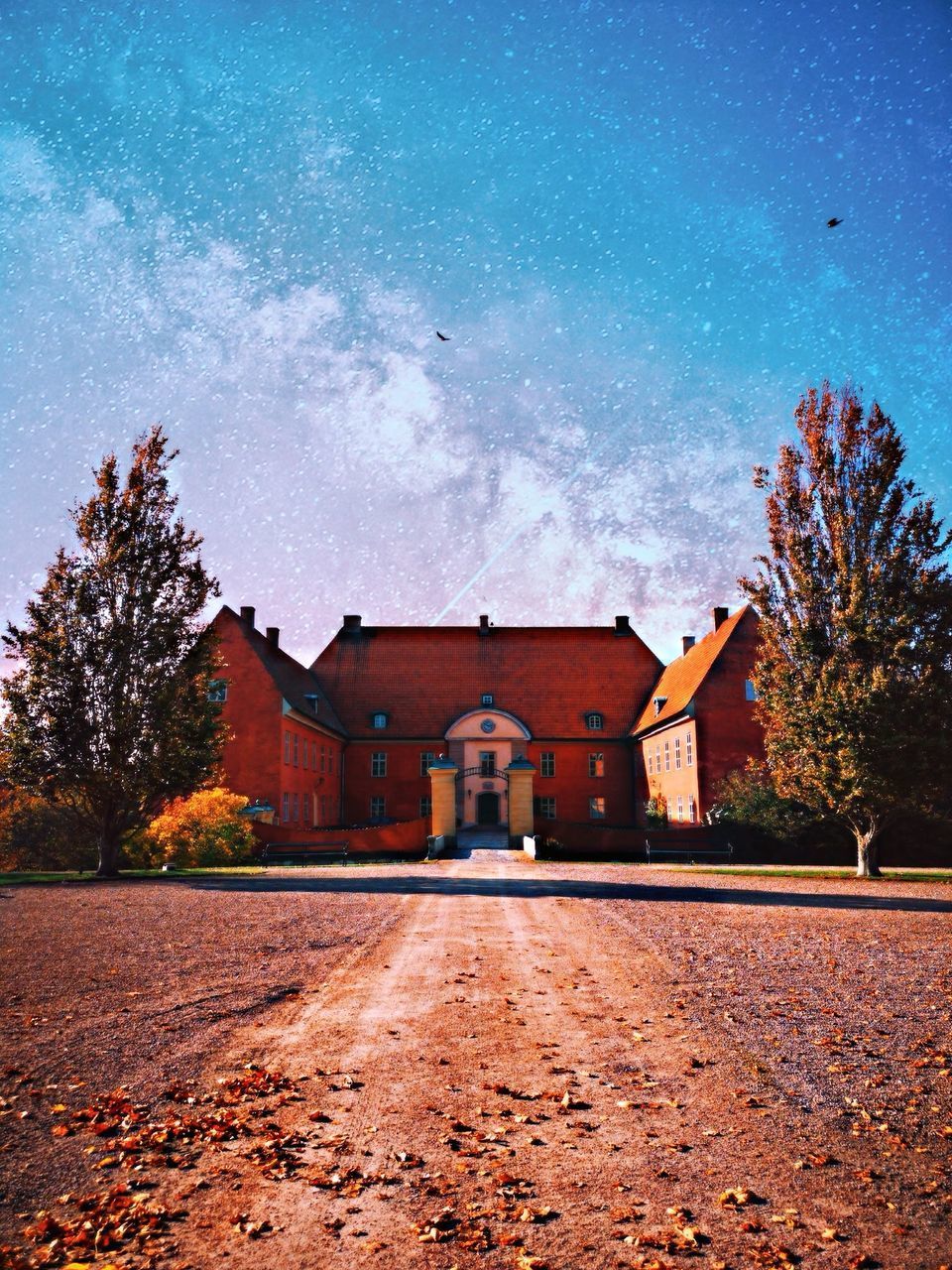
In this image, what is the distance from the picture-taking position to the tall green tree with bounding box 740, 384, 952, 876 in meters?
22.9

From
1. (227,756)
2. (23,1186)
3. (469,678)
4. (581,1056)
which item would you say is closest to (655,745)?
(469,678)

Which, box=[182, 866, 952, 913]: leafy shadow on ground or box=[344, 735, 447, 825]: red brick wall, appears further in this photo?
box=[344, 735, 447, 825]: red brick wall

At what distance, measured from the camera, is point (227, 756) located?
4100 centimetres

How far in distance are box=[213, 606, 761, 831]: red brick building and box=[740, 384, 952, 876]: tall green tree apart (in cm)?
1547

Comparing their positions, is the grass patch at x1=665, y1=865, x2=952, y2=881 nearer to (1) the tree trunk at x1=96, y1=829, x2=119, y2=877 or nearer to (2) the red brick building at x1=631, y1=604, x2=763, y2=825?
(2) the red brick building at x1=631, y1=604, x2=763, y2=825

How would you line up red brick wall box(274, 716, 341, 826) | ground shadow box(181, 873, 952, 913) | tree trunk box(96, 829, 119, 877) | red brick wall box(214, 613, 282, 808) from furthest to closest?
red brick wall box(274, 716, 341, 826)
red brick wall box(214, 613, 282, 808)
tree trunk box(96, 829, 119, 877)
ground shadow box(181, 873, 952, 913)

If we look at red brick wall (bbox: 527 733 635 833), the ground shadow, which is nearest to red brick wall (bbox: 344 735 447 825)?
red brick wall (bbox: 527 733 635 833)

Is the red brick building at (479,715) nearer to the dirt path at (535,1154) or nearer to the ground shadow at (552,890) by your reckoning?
the ground shadow at (552,890)

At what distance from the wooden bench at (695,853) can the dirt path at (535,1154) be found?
1007 inches

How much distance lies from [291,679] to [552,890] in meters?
31.0

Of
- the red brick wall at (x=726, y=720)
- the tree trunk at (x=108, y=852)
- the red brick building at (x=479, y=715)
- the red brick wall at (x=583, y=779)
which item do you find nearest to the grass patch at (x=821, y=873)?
the red brick wall at (x=726, y=720)

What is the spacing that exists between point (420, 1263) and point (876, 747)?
21835 mm

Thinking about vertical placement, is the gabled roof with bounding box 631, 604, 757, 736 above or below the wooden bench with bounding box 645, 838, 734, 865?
above

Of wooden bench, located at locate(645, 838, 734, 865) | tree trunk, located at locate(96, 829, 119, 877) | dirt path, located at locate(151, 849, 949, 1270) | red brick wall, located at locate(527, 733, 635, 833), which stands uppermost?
red brick wall, located at locate(527, 733, 635, 833)
